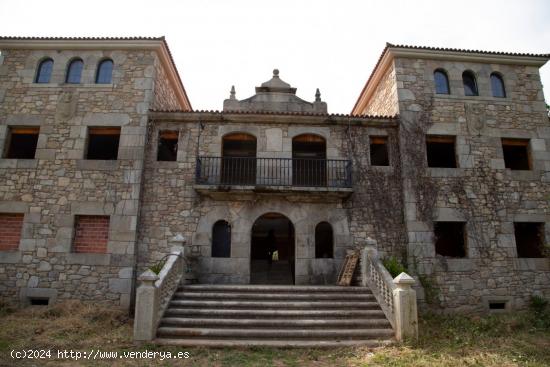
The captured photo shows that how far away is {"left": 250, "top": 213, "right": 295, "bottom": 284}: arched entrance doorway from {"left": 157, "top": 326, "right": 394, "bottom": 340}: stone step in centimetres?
455

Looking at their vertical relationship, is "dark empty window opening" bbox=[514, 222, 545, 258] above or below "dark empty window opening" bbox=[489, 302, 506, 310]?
above

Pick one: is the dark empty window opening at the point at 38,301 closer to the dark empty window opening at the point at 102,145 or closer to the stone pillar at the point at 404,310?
the dark empty window opening at the point at 102,145

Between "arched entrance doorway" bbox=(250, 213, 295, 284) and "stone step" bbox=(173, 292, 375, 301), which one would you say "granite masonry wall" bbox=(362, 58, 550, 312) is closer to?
"stone step" bbox=(173, 292, 375, 301)

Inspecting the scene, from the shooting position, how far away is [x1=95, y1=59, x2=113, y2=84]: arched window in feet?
37.5

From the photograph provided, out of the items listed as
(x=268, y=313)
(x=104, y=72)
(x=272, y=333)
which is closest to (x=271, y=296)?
(x=268, y=313)

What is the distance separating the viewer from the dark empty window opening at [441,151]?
11.4 meters

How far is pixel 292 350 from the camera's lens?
6809 millimetres

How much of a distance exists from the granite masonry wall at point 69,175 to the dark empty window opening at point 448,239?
31.1 ft

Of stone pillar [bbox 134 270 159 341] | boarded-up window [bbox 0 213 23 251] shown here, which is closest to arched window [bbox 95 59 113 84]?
boarded-up window [bbox 0 213 23 251]

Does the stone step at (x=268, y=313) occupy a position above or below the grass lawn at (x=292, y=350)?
above

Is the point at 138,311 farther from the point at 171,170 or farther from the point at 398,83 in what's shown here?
the point at 398,83

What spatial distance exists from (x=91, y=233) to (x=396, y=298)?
8.45 metres

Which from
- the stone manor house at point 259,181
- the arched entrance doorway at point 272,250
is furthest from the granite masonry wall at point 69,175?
the arched entrance doorway at point 272,250

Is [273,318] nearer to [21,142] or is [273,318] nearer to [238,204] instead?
[238,204]
